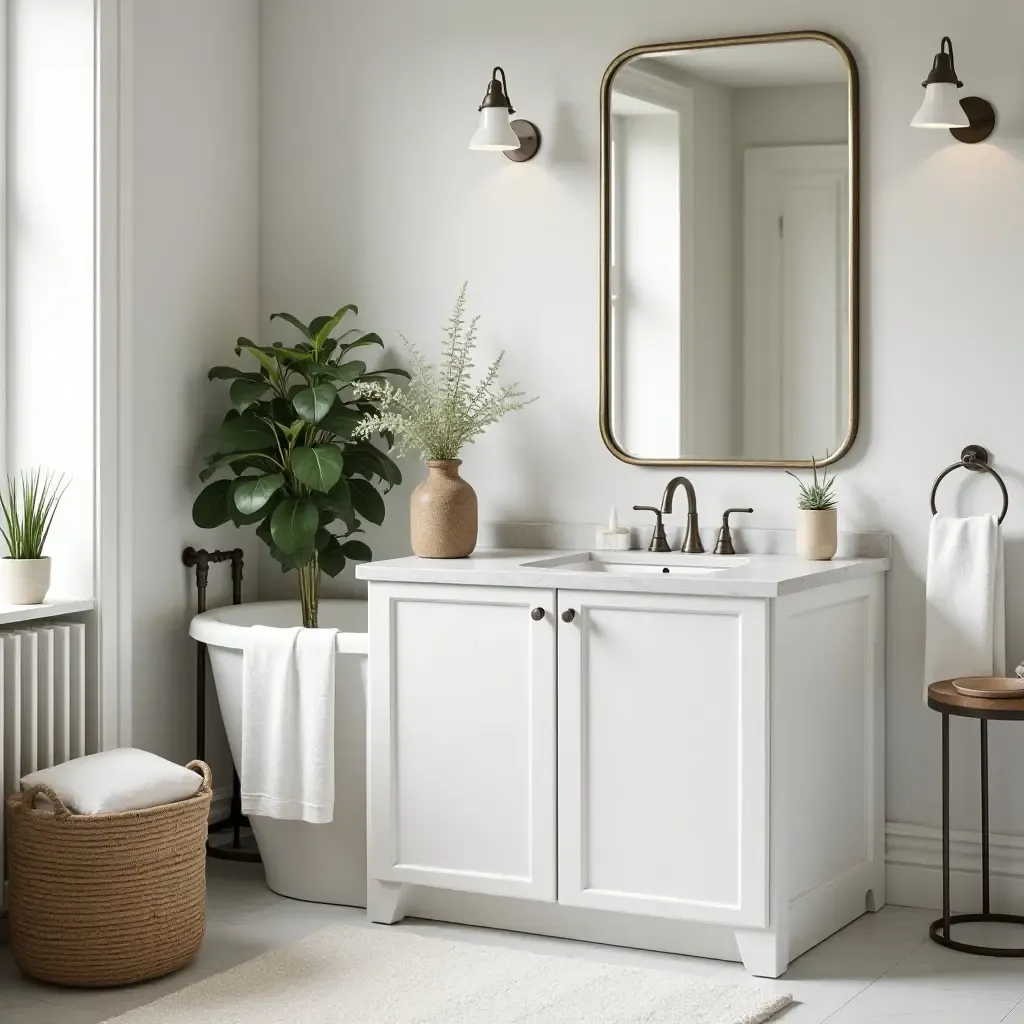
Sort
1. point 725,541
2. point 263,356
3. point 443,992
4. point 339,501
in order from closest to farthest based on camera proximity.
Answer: point 443,992, point 725,541, point 339,501, point 263,356

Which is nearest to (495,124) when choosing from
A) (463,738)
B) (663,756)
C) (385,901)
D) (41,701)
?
(463,738)

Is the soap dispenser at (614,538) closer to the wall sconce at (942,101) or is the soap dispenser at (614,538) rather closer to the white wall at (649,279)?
the white wall at (649,279)

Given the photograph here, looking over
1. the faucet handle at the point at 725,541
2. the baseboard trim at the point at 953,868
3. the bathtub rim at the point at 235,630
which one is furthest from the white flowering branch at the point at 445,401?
the baseboard trim at the point at 953,868

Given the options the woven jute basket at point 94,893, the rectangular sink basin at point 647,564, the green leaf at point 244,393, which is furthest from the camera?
the green leaf at point 244,393

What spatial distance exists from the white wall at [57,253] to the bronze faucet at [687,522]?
1.42 meters

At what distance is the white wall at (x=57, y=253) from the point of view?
3.68 metres

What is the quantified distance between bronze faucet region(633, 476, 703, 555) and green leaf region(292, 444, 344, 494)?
2.56 ft

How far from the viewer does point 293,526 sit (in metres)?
3.89

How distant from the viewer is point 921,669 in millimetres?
3674

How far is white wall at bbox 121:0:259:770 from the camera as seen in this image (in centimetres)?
387

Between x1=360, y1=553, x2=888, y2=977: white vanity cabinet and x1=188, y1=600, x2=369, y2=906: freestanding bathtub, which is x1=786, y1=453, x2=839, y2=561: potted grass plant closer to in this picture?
x1=360, y1=553, x2=888, y2=977: white vanity cabinet

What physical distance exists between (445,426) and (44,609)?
107cm

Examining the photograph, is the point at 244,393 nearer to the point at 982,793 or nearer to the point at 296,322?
the point at 296,322

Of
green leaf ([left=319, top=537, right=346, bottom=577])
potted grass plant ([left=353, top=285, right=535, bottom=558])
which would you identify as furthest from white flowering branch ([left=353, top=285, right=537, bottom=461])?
green leaf ([left=319, top=537, right=346, bottom=577])
